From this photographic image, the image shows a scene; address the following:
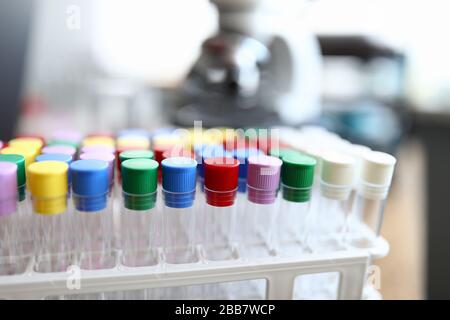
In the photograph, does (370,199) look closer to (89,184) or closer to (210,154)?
(210,154)

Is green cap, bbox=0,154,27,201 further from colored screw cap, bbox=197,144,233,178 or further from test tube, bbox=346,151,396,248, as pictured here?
test tube, bbox=346,151,396,248

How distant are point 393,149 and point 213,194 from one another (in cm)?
86

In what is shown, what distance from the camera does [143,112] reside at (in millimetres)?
1200

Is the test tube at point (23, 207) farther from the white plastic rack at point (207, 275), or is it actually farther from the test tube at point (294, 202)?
the test tube at point (294, 202)

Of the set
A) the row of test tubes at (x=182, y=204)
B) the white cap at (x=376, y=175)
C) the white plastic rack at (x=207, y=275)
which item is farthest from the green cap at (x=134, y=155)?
the white cap at (x=376, y=175)

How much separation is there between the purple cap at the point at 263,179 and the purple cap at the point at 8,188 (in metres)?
0.24

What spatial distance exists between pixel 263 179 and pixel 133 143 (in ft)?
0.62

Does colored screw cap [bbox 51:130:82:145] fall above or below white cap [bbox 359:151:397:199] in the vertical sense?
above

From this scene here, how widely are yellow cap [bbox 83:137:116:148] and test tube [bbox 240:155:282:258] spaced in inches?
7.6

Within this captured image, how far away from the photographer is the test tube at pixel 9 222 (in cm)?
37

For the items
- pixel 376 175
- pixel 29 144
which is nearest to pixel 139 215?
pixel 29 144

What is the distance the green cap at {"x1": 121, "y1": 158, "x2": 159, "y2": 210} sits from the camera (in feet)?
1.31

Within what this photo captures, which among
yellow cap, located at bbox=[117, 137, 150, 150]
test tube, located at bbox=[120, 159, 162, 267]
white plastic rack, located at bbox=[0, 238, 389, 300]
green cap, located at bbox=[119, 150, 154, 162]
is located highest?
green cap, located at bbox=[119, 150, 154, 162]

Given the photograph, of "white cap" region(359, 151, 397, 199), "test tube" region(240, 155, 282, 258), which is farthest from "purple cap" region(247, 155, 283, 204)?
"white cap" region(359, 151, 397, 199)
